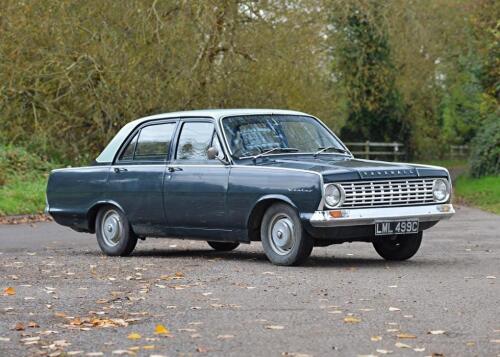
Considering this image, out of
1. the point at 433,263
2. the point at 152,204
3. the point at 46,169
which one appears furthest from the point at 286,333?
the point at 46,169

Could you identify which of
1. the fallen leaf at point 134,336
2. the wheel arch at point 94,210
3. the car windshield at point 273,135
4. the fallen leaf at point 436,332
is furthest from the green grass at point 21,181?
the fallen leaf at point 436,332

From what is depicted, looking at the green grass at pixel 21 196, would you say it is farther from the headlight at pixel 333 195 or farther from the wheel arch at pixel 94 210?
the headlight at pixel 333 195

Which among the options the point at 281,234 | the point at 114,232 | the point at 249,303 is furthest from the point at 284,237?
the point at 249,303

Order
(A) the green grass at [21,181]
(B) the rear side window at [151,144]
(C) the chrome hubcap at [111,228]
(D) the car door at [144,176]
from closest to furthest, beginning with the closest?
(D) the car door at [144,176]
(B) the rear side window at [151,144]
(C) the chrome hubcap at [111,228]
(A) the green grass at [21,181]

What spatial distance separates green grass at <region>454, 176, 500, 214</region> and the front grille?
1193 cm

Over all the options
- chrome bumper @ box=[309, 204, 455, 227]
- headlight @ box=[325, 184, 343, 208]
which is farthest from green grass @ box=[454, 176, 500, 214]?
headlight @ box=[325, 184, 343, 208]

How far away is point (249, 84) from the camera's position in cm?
3347

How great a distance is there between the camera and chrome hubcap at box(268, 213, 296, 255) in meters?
13.8

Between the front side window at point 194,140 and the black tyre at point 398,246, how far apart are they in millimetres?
2108

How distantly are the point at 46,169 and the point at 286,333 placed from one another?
74.8ft

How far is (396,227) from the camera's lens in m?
13.8

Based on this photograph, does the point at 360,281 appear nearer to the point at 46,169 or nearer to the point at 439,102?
the point at 46,169

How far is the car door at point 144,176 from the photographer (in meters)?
15.4

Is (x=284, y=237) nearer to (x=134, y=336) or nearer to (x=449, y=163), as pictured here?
(x=134, y=336)
